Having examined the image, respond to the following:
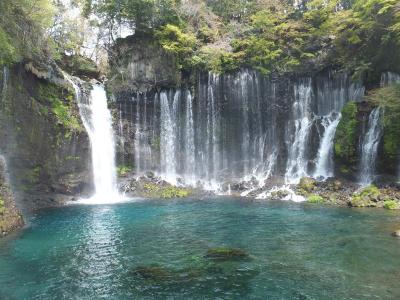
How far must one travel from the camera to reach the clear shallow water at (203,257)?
10281 mm

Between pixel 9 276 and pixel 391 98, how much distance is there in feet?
76.9

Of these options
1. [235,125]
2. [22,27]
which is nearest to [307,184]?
[235,125]

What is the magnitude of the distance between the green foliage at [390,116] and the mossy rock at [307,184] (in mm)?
5421

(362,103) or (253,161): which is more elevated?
(362,103)

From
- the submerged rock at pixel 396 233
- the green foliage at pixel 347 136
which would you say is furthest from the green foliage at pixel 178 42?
the submerged rock at pixel 396 233

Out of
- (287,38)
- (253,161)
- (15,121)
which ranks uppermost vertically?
(287,38)

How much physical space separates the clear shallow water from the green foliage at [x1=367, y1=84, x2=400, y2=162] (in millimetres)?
6845

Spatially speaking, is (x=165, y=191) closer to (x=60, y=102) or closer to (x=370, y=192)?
Result: (x=60, y=102)

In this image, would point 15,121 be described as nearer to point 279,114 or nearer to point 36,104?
point 36,104

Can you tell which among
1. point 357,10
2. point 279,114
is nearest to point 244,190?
point 279,114

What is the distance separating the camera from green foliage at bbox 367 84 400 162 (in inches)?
945

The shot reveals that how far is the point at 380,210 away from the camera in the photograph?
69.4ft

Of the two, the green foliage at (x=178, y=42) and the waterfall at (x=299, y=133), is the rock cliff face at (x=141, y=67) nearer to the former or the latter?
the green foliage at (x=178, y=42)

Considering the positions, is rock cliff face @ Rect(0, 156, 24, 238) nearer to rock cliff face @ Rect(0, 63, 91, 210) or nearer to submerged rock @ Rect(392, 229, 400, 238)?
rock cliff face @ Rect(0, 63, 91, 210)
